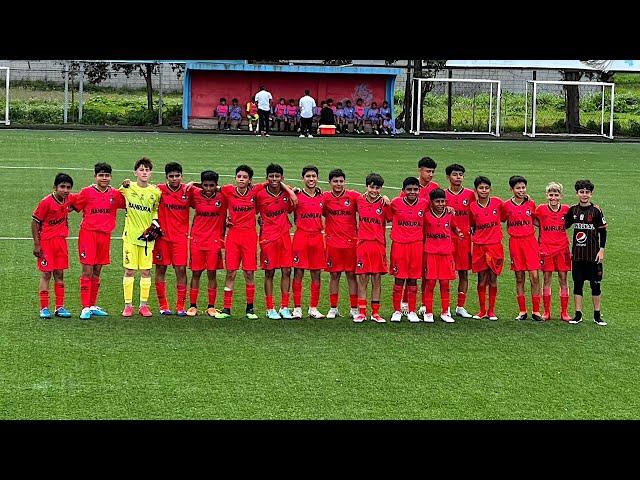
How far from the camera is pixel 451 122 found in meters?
43.6

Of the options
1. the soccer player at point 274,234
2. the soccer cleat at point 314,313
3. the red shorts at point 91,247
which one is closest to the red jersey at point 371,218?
the soccer player at point 274,234

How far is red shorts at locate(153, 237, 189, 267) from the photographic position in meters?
11.0

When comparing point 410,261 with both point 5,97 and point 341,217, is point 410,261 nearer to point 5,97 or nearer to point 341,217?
point 341,217

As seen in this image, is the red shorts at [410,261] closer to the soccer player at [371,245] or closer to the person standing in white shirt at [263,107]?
the soccer player at [371,245]

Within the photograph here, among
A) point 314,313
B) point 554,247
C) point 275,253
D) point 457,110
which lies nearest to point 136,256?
point 275,253

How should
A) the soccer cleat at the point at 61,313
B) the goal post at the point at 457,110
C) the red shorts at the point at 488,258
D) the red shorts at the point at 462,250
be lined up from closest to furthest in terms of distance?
the soccer cleat at the point at 61,313 < the red shorts at the point at 488,258 < the red shorts at the point at 462,250 < the goal post at the point at 457,110

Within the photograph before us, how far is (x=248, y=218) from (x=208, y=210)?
449mm

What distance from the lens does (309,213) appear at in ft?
36.5

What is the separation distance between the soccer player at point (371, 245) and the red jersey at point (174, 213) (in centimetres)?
193

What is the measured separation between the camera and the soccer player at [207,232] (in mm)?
10984

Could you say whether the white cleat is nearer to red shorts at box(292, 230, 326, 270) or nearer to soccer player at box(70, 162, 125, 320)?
red shorts at box(292, 230, 326, 270)
